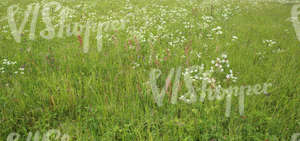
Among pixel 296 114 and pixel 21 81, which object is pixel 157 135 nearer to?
pixel 296 114

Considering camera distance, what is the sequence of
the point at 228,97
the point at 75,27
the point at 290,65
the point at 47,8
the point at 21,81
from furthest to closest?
the point at 47,8 → the point at 75,27 → the point at 290,65 → the point at 21,81 → the point at 228,97

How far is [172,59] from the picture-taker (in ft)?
14.8

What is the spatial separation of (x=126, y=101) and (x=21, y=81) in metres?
2.32

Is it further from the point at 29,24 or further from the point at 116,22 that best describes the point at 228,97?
the point at 29,24

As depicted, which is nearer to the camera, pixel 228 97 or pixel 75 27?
pixel 228 97

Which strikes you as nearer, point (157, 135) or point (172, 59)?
point (157, 135)

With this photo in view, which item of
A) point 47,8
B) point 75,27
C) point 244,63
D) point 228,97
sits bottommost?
point 228,97

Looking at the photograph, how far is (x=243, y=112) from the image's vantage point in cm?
289

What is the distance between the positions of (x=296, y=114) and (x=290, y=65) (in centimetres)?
187

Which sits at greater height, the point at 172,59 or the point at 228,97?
the point at 172,59

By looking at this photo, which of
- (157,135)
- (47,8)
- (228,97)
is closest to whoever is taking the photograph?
(157,135)

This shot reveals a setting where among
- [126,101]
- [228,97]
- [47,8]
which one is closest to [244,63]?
[228,97]

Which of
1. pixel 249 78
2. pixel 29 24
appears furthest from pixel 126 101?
pixel 29 24

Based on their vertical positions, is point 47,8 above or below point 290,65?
above
